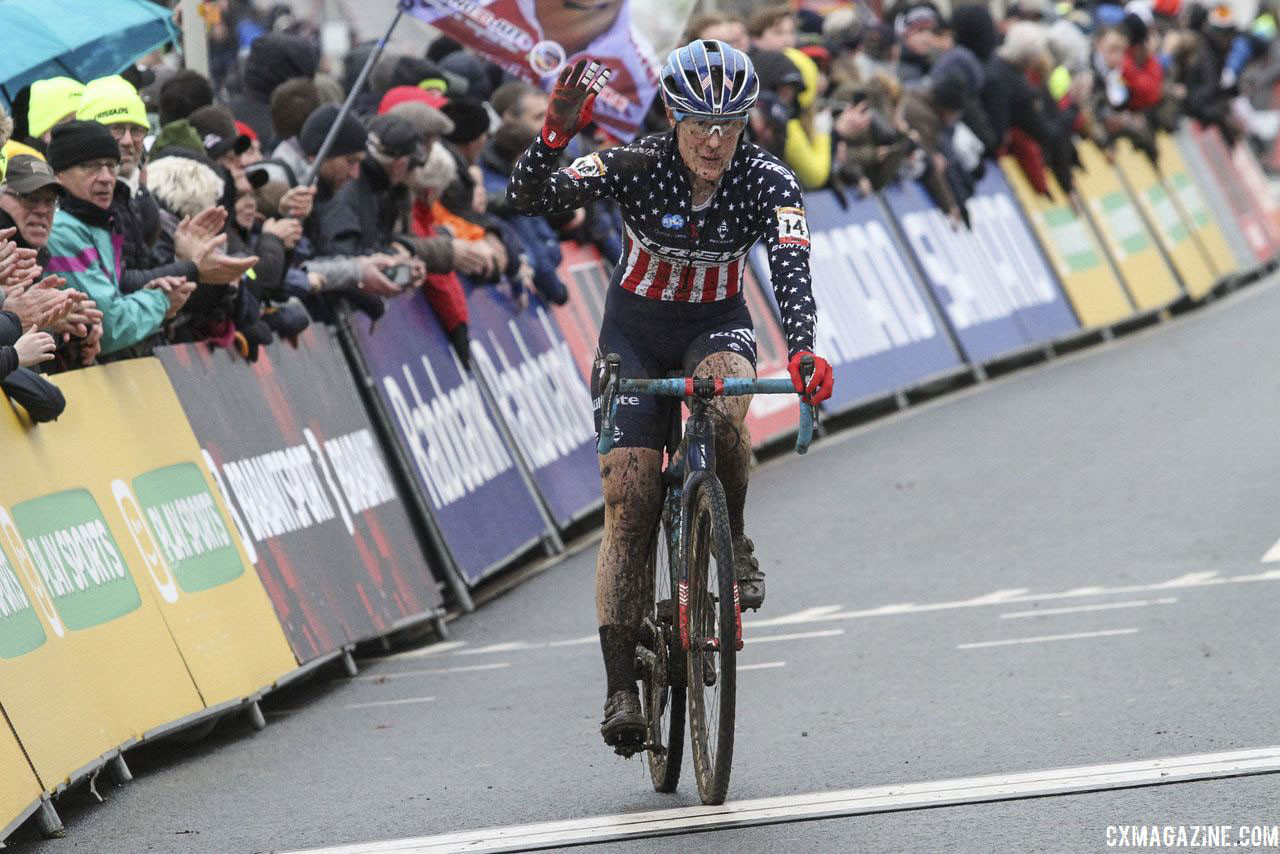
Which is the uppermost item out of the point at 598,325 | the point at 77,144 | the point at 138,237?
the point at 77,144

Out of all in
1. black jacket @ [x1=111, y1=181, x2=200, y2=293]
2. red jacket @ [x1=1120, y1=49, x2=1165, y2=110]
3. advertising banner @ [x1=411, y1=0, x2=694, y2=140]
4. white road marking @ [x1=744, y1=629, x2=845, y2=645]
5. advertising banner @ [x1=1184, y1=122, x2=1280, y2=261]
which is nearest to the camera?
black jacket @ [x1=111, y1=181, x2=200, y2=293]

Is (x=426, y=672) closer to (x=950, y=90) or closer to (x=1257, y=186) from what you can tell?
(x=950, y=90)

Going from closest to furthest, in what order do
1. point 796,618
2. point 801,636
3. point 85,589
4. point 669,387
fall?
point 669,387
point 85,589
point 801,636
point 796,618

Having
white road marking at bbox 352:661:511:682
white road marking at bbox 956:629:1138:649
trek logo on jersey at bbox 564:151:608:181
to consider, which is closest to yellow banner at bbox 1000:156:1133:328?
white road marking at bbox 352:661:511:682

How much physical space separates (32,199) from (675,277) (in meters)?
2.56

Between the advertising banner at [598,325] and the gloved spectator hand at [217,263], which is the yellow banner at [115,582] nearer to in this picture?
the gloved spectator hand at [217,263]

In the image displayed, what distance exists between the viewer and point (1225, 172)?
31.1 metres

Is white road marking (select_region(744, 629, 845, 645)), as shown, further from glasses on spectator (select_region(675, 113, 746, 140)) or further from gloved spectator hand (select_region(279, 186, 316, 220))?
glasses on spectator (select_region(675, 113, 746, 140))

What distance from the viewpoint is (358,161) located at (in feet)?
40.2

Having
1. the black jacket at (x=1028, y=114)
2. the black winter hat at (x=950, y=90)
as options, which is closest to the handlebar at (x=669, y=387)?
the black winter hat at (x=950, y=90)

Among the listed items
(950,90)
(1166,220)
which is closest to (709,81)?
(950,90)

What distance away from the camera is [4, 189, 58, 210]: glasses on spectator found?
8438 millimetres

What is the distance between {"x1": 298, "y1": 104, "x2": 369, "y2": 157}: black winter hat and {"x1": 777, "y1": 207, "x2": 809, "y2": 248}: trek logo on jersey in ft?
17.5
